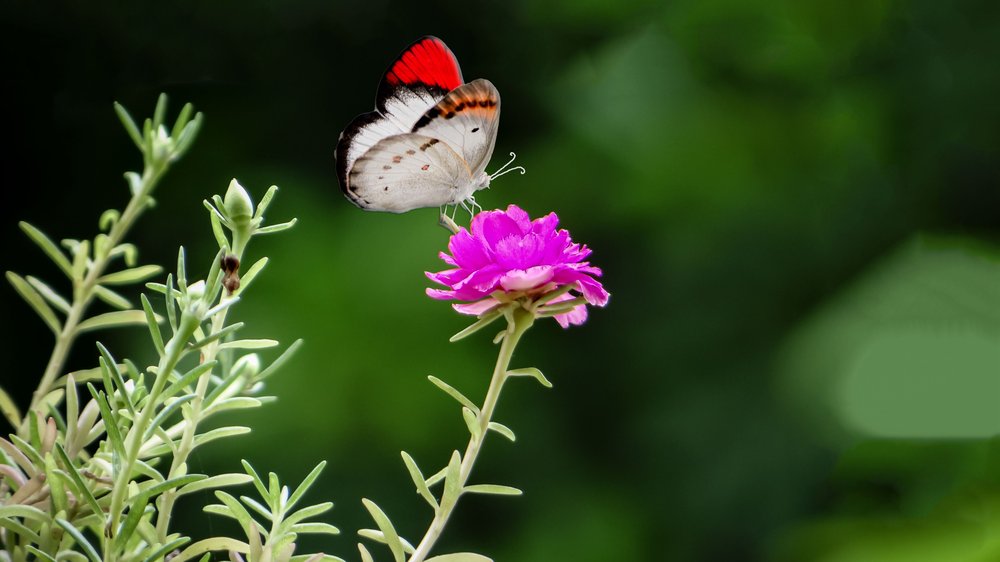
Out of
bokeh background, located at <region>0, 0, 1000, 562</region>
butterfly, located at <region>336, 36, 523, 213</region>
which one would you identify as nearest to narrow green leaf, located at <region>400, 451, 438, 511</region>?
butterfly, located at <region>336, 36, 523, 213</region>

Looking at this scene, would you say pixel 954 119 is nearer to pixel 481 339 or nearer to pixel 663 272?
pixel 663 272

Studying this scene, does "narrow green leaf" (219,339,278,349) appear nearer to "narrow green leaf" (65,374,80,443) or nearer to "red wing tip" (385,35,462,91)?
"narrow green leaf" (65,374,80,443)

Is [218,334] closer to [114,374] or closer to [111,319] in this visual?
[114,374]

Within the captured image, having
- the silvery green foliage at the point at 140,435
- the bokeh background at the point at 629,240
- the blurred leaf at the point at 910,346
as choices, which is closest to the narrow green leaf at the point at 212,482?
the silvery green foliage at the point at 140,435

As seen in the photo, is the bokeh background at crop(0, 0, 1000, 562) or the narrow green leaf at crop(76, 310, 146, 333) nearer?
the narrow green leaf at crop(76, 310, 146, 333)

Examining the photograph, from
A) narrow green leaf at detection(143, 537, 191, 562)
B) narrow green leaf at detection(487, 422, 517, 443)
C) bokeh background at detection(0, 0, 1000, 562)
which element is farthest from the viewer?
bokeh background at detection(0, 0, 1000, 562)

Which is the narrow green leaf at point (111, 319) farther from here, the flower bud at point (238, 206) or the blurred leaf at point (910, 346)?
the blurred leaf at point (910, 346)

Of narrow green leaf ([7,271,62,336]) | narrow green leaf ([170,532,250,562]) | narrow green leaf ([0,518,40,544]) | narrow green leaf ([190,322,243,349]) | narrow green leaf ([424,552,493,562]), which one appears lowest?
narrow green leaf ([0,518,40,544])
